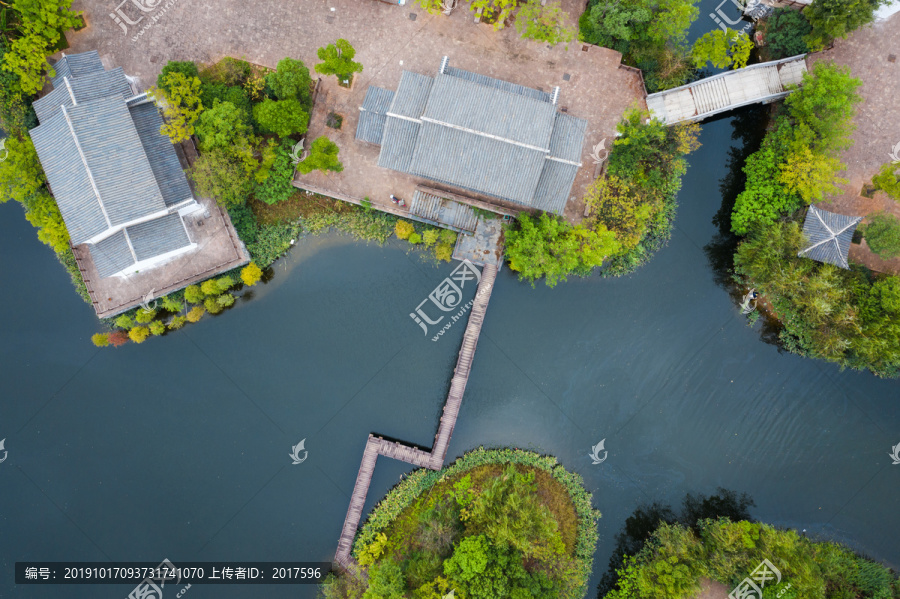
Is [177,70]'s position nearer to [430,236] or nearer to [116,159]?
[116,159]

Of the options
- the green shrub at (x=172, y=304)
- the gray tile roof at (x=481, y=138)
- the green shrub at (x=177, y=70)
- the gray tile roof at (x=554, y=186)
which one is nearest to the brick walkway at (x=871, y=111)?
the gray tile roof at (x=554, y=186)

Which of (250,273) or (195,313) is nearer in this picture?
(250,273)

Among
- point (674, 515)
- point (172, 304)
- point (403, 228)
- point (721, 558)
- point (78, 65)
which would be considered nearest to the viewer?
point (78, 65)

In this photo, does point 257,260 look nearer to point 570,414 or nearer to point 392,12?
point 392,12

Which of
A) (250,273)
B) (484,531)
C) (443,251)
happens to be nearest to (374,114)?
(443,251)

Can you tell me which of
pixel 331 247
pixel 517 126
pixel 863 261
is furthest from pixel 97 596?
pixel 863 261

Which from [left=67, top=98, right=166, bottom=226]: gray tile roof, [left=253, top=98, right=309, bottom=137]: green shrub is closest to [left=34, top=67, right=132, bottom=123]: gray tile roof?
[left=67, top=98, right=166, bottom=226]: gray tile roof

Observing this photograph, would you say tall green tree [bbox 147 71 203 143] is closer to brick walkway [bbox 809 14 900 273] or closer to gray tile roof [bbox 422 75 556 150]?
gray tile roof [bbox 422 75 556 150]
